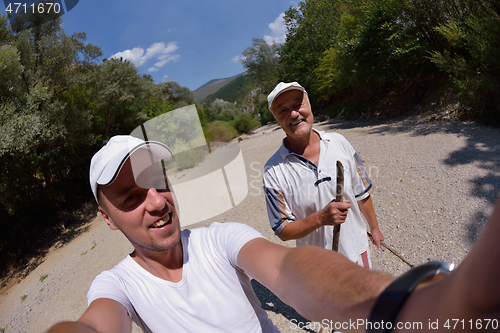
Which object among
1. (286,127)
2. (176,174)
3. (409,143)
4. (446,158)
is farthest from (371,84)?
(286,127)

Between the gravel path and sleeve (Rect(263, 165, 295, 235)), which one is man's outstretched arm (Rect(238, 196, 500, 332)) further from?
the gravel path

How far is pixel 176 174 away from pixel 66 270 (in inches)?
240

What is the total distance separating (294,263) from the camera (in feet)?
3.20

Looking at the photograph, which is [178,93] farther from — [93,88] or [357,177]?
[357,177]

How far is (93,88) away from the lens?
12.4 metres

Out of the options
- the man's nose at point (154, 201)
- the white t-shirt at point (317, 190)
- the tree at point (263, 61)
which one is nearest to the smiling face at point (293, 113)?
the white t-shirt at point (317, 190)

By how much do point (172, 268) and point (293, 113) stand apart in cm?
144

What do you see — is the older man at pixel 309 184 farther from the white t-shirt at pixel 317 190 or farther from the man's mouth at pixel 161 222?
the man's mouth at pixel 161 222

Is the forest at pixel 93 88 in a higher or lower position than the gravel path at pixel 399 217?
higher

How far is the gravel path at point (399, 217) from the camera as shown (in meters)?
4.07

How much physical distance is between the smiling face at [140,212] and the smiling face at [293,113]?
3.75 ft

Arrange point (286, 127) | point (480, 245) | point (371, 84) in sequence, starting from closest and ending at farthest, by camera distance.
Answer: point (480, 245) < point (286, 127) < point (371, 84)

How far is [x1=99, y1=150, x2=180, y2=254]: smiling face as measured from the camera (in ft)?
4.17

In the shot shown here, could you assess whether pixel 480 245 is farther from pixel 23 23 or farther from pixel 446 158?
pixel 23 23
